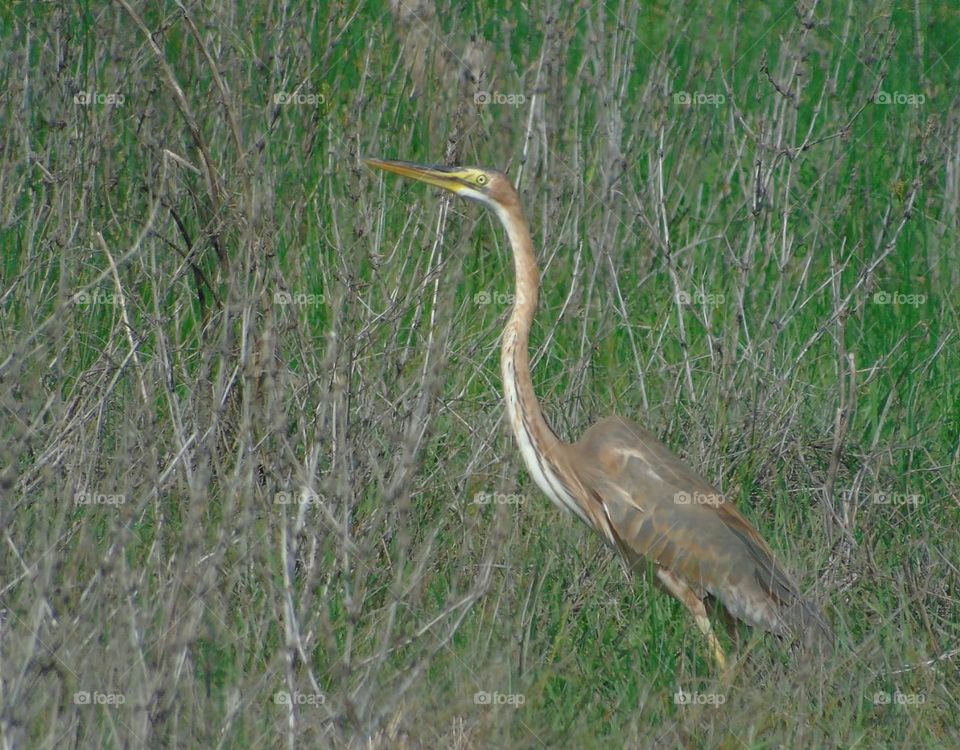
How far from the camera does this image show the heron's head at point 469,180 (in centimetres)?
477

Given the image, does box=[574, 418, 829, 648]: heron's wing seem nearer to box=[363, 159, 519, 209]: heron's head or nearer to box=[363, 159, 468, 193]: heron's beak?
box=[363, 159, 519, 209]: heron's head

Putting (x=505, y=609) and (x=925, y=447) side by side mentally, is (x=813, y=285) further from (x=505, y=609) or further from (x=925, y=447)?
(x=505, y=609)

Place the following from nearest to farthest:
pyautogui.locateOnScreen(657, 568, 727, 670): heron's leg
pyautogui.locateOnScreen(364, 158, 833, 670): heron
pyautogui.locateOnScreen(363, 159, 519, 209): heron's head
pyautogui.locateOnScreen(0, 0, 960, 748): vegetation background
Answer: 1. pyautogui.locateOnScreen(0, 0, 960, 748): vegetation background
2. pyautogui.locateOnScreen(657, 568, 727, 670): heron's leg
3. pyautogui.locateOnScreen(364, 158, 833, 670): heron
4. pyautogui.locateOnScreen(363, 159, 519, 209): heron's head

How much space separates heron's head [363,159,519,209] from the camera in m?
4.77

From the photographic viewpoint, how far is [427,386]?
309 cm

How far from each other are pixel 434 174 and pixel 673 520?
138 centimetres

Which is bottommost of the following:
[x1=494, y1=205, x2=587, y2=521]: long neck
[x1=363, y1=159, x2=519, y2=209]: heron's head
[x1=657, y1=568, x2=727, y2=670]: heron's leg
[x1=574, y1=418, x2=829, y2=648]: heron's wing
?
[x1=657, y1=568, x2=727, y2=670]: heron's leg

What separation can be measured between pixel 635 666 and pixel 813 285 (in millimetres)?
2771

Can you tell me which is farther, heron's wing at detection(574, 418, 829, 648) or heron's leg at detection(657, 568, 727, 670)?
heron's wing at detection(574, 418, 829, 648)

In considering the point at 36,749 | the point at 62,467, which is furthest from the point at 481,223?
the point at 36,749

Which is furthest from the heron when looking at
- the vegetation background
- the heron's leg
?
the vegetation background

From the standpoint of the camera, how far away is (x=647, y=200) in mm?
6129

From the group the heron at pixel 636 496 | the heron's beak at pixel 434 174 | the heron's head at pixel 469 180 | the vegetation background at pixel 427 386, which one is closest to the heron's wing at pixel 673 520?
the heron at pixel 636 496

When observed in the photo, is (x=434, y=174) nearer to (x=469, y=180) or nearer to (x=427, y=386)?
(x=469, y=180)
